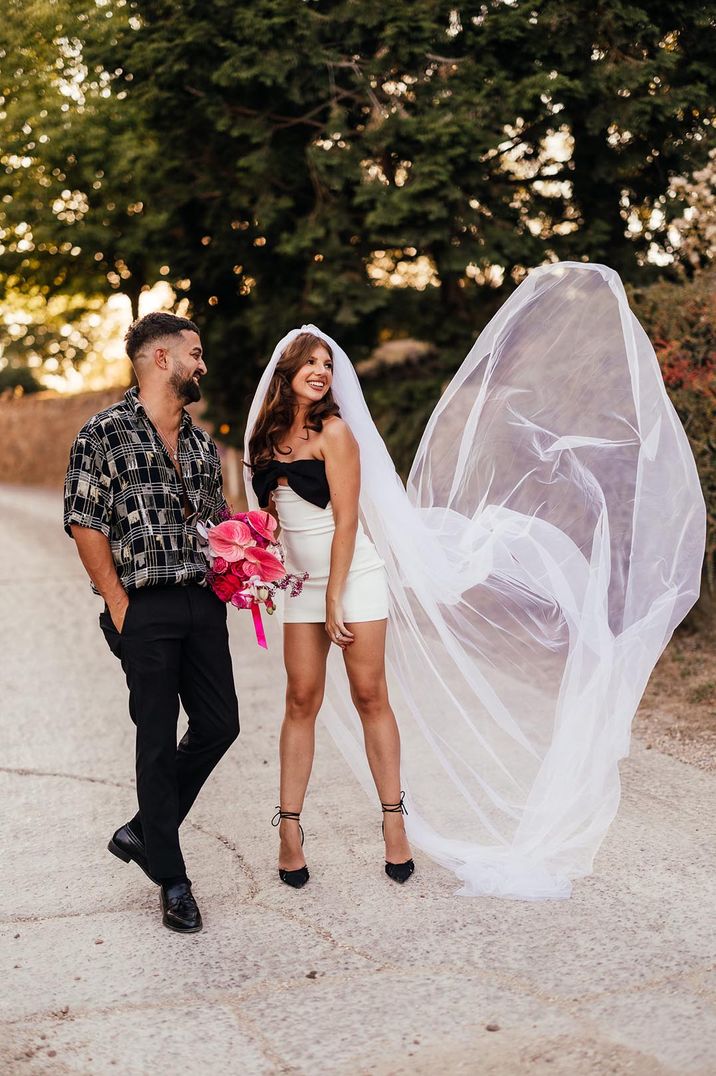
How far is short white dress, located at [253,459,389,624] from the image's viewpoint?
14.4 feet

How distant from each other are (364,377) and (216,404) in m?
2.49

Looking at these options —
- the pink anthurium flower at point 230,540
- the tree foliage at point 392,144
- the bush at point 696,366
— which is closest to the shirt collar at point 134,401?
the pink anthurium flower at point 230,540

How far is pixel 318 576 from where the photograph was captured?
448 centimetres

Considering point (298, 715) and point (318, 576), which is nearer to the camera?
point (318, 576)

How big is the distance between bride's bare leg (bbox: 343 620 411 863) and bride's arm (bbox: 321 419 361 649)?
0.15 meters

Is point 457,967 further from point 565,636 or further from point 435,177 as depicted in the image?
point 435,177

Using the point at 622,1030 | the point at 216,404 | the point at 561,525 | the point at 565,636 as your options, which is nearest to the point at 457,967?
the point at 622,1030

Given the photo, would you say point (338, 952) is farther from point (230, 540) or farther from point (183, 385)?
point (183, 385)

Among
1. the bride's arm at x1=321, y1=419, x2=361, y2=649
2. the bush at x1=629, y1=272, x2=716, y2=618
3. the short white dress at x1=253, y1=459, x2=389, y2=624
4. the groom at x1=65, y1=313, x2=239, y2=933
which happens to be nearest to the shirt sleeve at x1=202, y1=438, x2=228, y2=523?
the groom at x1=65, y1=313, x2=239, y2=933

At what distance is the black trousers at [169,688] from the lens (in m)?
4.11

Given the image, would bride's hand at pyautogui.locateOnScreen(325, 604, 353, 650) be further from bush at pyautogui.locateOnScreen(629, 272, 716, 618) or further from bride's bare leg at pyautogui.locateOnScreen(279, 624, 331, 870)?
bush at pyautogui.locateOnScreen(629, 272, 716, 618)

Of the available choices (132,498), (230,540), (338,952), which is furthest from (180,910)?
(132,498)

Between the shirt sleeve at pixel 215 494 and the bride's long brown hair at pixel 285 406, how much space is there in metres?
0.17

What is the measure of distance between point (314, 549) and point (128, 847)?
1327 millimetres
